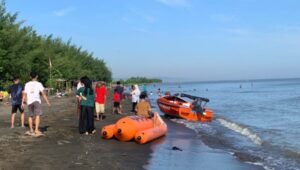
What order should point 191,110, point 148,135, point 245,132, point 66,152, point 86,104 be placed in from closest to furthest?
1. point 66,152
2. point 148,135
3. point 86,104
4. point 245,132
5. point 191,110

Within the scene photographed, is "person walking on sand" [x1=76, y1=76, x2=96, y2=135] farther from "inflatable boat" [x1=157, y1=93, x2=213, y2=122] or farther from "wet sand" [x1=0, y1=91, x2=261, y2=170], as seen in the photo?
"inflatable boat" [x1=157, y1=93, x2=213, y2=122]

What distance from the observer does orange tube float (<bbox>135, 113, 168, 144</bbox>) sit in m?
12.8

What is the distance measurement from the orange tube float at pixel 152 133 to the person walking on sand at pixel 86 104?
6.48ft

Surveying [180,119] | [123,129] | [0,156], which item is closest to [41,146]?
[0,156]

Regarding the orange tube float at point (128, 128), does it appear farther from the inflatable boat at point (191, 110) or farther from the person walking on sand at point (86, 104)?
the inflatable boat at point (191, 110)

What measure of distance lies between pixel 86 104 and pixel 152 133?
92.1 inches

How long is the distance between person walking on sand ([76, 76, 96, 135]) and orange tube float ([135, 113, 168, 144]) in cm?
197

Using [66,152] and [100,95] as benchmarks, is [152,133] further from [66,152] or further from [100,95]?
[100,95]

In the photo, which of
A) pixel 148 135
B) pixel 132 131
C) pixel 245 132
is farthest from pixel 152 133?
pixel 245 132

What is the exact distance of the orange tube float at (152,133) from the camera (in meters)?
12.8

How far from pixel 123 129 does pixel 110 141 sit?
54 centimetres

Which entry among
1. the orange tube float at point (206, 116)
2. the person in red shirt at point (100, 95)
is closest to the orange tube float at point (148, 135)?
the person in red shirt at point (100, 95)

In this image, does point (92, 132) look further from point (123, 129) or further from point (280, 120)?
point (280, 120)

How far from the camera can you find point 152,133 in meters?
13.5
